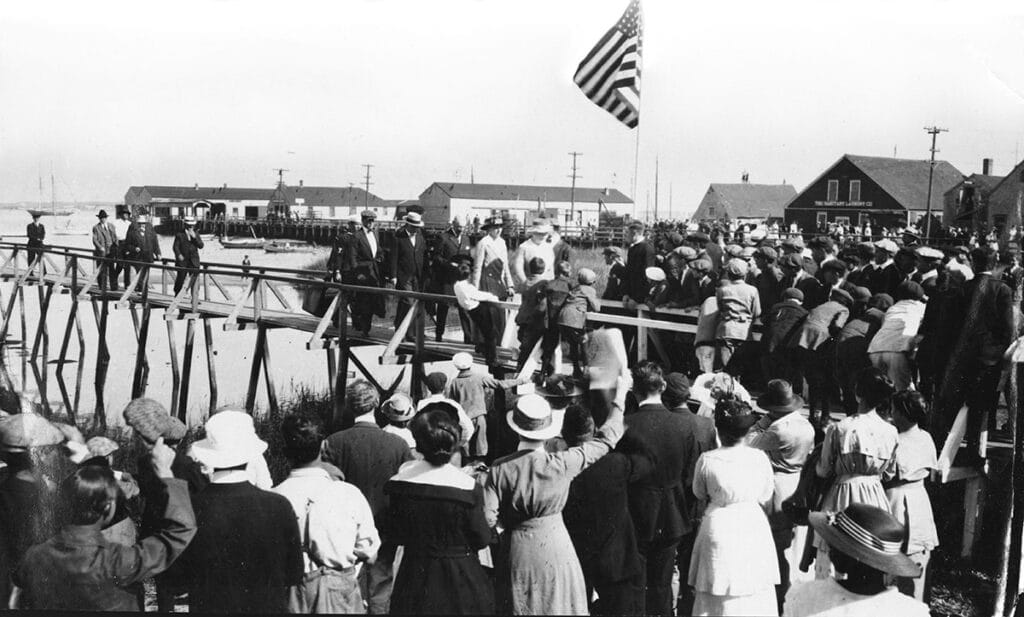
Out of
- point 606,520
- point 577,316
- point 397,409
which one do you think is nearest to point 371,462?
point 397,409

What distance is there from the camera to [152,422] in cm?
488

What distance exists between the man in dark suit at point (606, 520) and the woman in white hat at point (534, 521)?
12cm

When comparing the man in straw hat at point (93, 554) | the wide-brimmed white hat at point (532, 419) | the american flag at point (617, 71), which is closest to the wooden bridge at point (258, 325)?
the american flag at point (617, 71)

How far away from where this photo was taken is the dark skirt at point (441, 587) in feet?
14.3

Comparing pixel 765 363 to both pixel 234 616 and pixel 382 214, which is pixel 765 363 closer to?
pixel 234 616

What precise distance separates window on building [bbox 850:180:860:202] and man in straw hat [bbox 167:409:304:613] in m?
23.3

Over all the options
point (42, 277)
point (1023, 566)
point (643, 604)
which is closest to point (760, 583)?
point (643, 604)

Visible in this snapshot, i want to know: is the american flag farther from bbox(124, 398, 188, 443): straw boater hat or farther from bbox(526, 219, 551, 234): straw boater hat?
bbox(124, 398, 188, 443): straw boater hat

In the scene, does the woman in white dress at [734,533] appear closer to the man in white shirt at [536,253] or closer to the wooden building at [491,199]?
the man in white shirt at [536,253]

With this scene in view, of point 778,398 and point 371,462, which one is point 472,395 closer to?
point 371,462

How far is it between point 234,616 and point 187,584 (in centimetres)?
28

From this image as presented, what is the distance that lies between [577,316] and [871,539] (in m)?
4.34

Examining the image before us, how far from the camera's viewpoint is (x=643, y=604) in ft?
16.6

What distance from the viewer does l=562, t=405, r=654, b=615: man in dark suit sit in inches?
188
